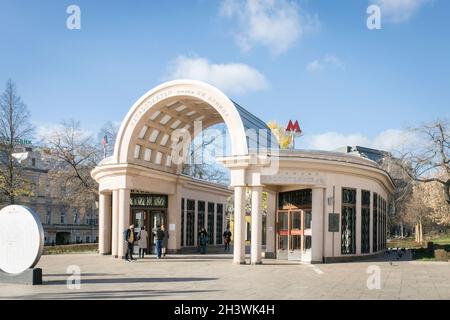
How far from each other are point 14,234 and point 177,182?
1584cm

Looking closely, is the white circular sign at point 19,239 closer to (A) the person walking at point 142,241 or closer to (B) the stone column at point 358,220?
(A) the person walking at point 142,241

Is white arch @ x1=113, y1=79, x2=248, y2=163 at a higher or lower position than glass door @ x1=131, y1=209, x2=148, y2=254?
higher

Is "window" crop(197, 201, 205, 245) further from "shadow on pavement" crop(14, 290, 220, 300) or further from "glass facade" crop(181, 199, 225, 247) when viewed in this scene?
"shadow on pavement" crop(14, 290, 220, 300)

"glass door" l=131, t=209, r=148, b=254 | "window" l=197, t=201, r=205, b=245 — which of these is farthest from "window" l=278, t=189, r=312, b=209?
"window" l=197, t=201, r=205, b=245

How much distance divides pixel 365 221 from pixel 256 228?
20.9ft

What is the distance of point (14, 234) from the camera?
15.5 m

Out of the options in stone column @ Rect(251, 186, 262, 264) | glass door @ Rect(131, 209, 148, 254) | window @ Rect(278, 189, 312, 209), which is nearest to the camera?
stone column @ Rect(251, 186, 262, 264)

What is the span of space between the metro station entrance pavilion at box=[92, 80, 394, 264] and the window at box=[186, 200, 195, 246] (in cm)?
6

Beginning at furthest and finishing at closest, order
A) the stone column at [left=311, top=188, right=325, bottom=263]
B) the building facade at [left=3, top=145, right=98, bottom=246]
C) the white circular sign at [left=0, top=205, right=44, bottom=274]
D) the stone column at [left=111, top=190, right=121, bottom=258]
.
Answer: the building facade at [left=3, top=145, right=98, bottom=246], the stone column at [left=111, top=190, right=121, bottom=258], the stone column at [left=311, top=188, right=325, bottom=263], the white circular sign at [left=0, top=205, right=44, bottom=274]

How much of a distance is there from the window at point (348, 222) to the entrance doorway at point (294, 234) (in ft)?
5.17

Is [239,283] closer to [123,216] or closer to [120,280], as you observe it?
[120,280]

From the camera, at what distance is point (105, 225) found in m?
30.6

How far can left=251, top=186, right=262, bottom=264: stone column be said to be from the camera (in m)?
22.5
